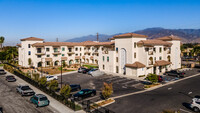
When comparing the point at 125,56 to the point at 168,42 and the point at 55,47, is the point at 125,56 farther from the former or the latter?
the point at 55,47

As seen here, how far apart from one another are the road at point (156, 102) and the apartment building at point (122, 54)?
48.7 feet

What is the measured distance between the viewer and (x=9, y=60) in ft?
253

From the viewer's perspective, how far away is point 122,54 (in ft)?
155

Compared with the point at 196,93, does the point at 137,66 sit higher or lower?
higher

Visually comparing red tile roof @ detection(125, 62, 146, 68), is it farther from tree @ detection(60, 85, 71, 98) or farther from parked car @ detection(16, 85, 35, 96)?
parked car @ detection(16, 85, 35, 96)

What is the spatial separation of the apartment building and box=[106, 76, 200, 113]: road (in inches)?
584

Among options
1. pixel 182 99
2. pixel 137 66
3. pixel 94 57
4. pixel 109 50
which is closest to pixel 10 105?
pixel 182 99

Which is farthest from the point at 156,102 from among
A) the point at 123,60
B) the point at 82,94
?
the point at 123,60

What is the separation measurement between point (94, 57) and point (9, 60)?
44687 millimetres

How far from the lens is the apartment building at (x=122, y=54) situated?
44.4 m

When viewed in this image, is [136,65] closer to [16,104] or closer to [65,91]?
[65,91]

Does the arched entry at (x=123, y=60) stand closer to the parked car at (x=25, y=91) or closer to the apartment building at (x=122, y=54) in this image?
the apartment building at (x=122, y=54)

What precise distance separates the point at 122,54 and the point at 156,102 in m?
24.8

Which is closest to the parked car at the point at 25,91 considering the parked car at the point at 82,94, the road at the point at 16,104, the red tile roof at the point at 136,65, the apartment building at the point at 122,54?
the road at the point at 16,104
